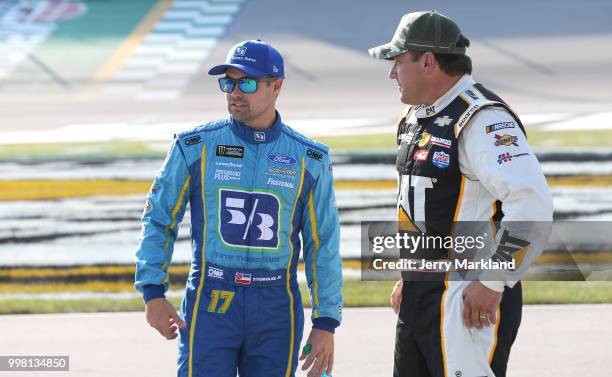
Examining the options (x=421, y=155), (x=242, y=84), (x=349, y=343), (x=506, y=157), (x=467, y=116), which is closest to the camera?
(x=506, y=157)

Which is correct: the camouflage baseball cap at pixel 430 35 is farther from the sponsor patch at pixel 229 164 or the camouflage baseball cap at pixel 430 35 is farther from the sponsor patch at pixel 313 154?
the sponsor patch at pixel 229 164

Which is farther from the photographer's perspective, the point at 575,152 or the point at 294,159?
the point at 575,152

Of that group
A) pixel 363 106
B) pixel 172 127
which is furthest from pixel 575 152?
pixel 172 127

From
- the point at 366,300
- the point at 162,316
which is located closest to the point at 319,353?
the point at 162,316

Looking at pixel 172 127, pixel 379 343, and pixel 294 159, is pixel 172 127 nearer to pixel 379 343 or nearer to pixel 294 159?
pixel 379 343

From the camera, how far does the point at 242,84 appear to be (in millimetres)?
3963

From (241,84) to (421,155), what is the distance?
0.73 meters

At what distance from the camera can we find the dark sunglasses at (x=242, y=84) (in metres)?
3.96

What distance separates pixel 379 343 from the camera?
6461mm

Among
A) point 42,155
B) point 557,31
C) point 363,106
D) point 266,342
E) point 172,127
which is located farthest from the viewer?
point 557,31

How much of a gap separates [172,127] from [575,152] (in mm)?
5571

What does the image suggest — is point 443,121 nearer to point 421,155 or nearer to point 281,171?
point 421,155

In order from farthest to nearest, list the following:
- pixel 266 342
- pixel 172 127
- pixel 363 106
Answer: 1. pixel 363 106
2. pixel 172 127
3. pixel 266 342

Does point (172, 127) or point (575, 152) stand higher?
point (575, 152)
